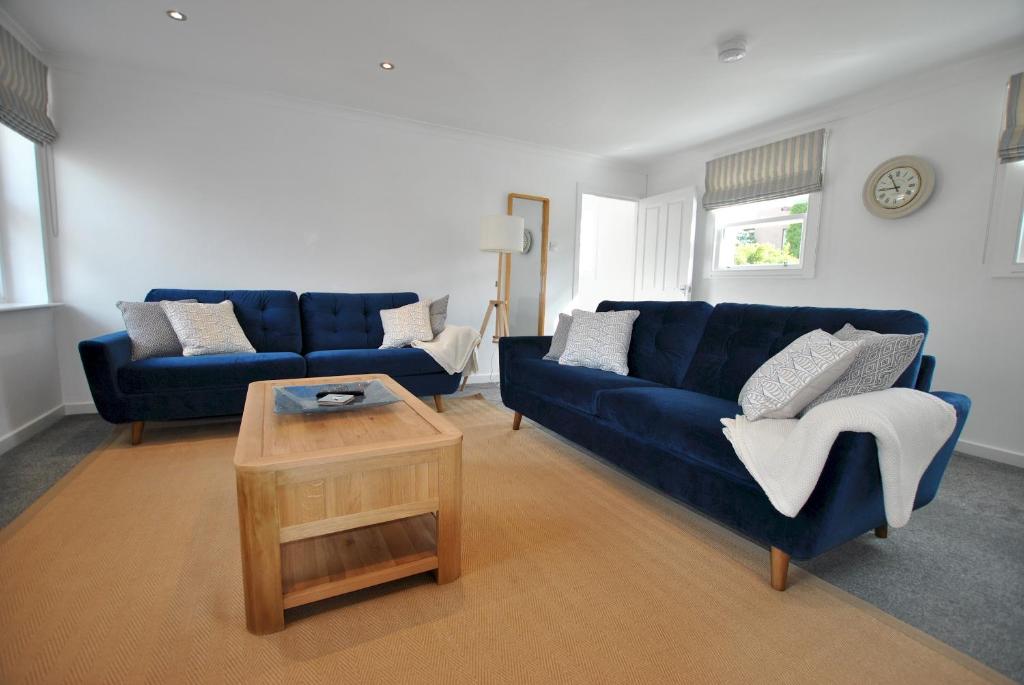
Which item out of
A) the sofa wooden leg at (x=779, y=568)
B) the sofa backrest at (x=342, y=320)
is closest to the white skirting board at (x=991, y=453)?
the sofa wooden leg at (x=779, y=568)

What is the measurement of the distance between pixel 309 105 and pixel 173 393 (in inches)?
96.0

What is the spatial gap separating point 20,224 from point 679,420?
13.4ft

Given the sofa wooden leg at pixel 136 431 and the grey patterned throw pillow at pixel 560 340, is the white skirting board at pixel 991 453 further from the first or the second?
the sofa wooden leg at pixel 136 431

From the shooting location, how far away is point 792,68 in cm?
292

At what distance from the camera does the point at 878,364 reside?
5.10 feet

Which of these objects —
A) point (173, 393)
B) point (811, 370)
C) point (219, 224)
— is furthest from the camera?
point (219, 224)

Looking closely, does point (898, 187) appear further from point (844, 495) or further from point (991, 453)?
point (844, 495)

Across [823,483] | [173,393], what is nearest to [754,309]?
[823,483]

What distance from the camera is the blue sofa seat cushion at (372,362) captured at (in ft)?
9.69

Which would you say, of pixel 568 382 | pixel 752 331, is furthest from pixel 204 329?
pixel 752 331

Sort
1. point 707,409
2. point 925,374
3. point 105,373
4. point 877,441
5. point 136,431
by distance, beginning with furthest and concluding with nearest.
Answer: point 136,431, point 105,373, point 707,409, point 925,374, point 877,441

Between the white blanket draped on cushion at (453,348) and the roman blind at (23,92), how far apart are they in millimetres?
2553

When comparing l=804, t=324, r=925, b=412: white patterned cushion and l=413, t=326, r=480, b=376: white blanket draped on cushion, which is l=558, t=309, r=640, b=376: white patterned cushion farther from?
l=804, t=324, r=925, b=412: white patterned cushion

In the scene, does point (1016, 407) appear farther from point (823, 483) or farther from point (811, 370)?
point (823, 483)
